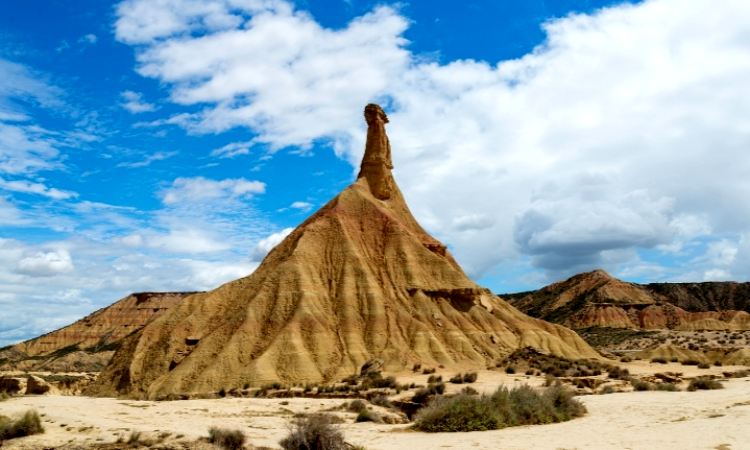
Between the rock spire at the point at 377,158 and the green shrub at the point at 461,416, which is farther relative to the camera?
the rock spire at the point at 377,158

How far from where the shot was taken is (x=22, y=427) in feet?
70.0

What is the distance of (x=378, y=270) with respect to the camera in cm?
5981

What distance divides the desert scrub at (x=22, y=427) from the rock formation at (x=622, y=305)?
10042cm

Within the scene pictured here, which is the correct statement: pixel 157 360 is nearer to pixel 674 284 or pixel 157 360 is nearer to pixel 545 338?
pixel 545 338

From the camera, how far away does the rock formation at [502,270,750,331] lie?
11038 cm

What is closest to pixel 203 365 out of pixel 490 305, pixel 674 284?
pixel 490 305

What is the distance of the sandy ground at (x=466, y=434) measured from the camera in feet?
58.8

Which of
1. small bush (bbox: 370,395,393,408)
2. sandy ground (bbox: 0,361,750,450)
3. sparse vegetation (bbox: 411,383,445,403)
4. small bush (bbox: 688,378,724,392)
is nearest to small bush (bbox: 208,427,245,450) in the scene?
sandy ground (bbox: 0,361,750,450)

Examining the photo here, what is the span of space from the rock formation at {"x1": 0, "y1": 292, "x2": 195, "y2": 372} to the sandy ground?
306 ft

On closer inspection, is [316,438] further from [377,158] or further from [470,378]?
[377,158]

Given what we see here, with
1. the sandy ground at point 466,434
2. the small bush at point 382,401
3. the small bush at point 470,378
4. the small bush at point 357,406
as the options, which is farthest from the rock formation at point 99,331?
the small bush at point 357,406

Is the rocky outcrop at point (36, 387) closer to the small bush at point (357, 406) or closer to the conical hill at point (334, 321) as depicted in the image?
the conical hill at point (334, 321)

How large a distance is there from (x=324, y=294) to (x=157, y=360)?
14.7 metres

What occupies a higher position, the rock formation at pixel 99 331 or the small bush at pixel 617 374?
the rock formation at pixel 99 331
